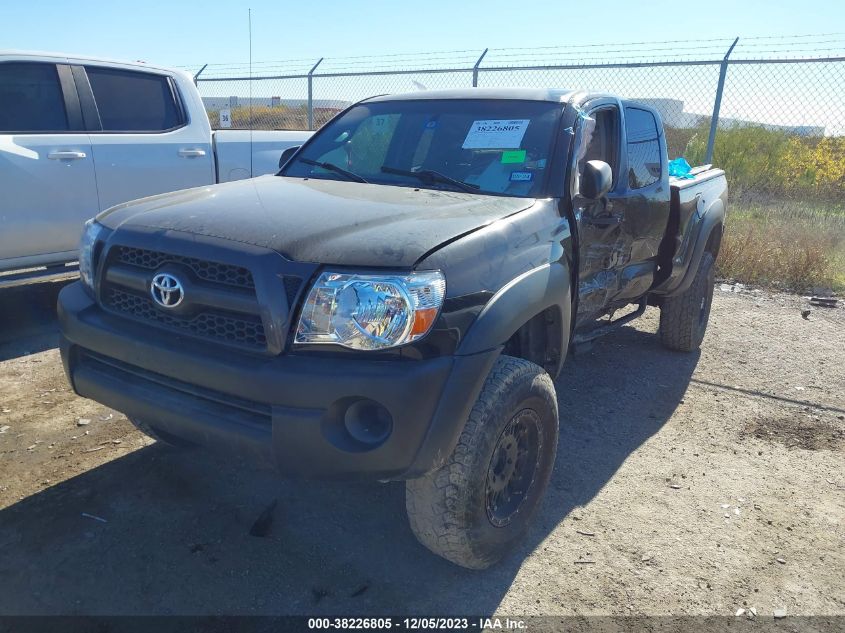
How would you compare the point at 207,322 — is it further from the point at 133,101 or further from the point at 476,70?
the point at 476,70

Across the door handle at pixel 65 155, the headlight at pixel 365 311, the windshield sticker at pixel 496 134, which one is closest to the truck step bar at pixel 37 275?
the door handle at pixel 65 155

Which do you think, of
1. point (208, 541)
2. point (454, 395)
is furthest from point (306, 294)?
point (208, 541)

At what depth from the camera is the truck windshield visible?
3207mm

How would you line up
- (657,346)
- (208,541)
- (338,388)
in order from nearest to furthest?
(338,388) → (208,541) → (657,346)

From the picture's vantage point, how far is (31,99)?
16.2 ft

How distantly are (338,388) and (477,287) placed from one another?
608mm

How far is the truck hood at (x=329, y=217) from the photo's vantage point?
89.9 inches

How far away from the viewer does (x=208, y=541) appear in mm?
2793

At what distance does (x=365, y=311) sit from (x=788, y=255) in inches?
284

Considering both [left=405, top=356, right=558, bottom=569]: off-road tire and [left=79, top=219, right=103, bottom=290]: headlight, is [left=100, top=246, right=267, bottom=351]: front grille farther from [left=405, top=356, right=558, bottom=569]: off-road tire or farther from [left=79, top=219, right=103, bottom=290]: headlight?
[left=405, top=356, right=558, bottom=569]: off-road tire

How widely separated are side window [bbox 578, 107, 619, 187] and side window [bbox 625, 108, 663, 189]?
0.17 m

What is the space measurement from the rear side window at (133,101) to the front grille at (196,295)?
324 centimetres

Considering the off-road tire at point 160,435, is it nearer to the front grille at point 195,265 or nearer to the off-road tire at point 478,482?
the front grille at point 195,265

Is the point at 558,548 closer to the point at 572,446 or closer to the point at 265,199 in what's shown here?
the point at 572,446
